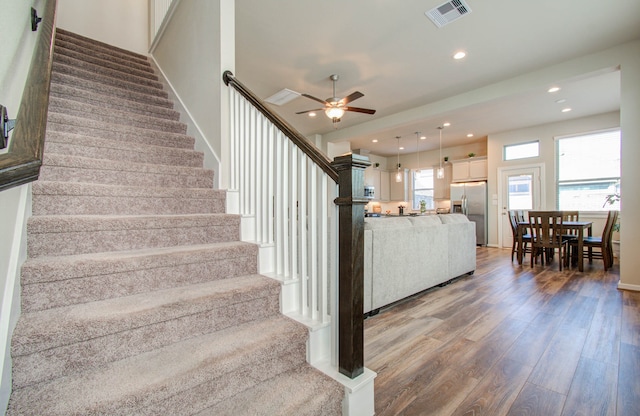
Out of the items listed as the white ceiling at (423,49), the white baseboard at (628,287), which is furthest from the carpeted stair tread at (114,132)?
the white baseboard at (628,287)

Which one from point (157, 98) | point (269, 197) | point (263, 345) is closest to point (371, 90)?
point (157, 98)

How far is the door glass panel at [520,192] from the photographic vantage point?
6.98 metres

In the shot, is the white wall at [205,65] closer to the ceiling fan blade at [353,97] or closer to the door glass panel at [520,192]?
the ceiling fan blade at [353,97]

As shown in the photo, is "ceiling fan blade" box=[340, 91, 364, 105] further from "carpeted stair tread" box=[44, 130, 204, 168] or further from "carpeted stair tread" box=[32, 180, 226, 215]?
"carpeted stair tread" box=[32, 180, 226, 215]

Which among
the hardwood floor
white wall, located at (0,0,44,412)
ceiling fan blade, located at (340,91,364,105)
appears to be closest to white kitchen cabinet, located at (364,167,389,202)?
ceiling fan blade, located at (340,91,364,105)

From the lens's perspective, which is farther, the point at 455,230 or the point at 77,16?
the point at 77,16

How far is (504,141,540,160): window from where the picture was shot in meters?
6.92

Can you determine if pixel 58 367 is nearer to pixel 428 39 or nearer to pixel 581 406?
pixel 581 406

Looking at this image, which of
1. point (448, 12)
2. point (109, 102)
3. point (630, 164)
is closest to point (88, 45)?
point (109, 102)

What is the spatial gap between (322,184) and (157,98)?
298cm

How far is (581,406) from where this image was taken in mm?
1482

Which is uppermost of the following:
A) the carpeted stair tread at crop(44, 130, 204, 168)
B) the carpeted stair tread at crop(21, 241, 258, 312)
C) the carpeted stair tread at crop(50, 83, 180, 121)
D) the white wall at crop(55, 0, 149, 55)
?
the white wall at crop(55, 0, 149, 55)

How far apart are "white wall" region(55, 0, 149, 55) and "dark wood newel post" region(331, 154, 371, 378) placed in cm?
607

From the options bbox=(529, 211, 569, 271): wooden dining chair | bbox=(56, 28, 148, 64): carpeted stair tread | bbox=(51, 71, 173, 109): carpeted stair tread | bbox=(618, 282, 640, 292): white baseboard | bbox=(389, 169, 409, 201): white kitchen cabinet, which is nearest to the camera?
bbox=(51, 71, 173, 109): carpeted stair tread
